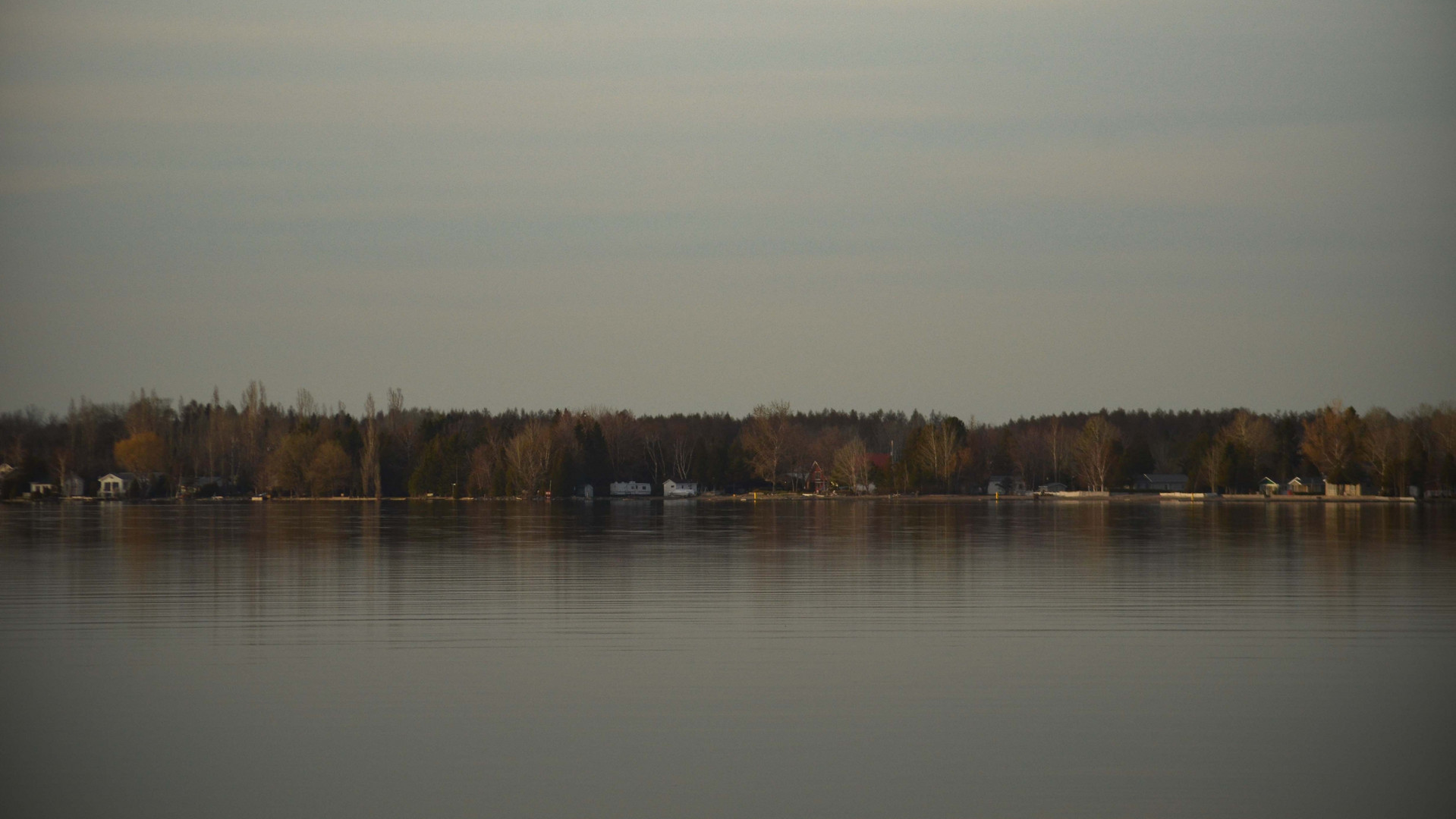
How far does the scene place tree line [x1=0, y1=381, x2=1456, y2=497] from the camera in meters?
124

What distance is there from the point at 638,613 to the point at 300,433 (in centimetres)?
12204

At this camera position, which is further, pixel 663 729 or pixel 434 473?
pixel 434 473

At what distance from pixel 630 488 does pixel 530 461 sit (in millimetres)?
21755

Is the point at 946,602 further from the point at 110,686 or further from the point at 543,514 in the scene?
the point at 543,514

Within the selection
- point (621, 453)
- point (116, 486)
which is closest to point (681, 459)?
point (621, 453)

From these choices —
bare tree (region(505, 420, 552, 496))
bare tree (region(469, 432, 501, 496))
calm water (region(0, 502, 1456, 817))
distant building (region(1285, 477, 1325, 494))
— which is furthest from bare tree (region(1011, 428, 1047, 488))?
calm water (region(0, 502, 1456, 817))

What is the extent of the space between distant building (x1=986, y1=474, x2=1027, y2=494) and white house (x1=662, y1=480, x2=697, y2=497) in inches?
1309

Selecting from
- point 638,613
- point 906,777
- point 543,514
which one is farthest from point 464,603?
point 543,514

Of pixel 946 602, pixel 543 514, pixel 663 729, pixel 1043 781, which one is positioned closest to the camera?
pixel 1043 781

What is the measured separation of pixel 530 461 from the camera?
130 meters

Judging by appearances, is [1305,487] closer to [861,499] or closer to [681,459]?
[861,499]

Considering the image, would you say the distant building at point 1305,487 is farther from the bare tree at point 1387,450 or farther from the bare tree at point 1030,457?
the bare tree at point 1030,457

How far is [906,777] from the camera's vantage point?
10.3m

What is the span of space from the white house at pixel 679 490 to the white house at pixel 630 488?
274 centimetres
